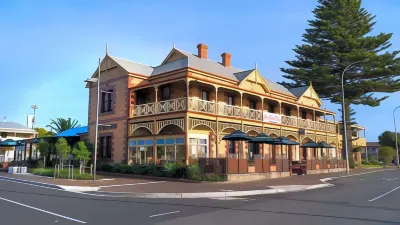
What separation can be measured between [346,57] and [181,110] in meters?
28.4

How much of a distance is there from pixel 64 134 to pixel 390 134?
82.9 meters

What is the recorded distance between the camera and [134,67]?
28.7 meters

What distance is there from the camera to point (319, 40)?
47.4 meters

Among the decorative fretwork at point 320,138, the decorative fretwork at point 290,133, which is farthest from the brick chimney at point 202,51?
the decorative fretwork at point 320,138

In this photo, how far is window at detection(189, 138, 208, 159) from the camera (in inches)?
915

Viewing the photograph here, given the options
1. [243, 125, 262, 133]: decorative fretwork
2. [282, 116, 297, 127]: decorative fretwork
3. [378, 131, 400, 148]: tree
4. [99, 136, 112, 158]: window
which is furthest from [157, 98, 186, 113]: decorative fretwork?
[378, 131, 400, 148]: tree

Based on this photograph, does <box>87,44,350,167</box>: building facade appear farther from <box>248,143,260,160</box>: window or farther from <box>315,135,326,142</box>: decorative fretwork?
<box>315,135,326,142</box>: decorative fretwork

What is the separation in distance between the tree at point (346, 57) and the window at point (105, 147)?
2796cm

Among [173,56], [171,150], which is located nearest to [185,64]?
[173,56]

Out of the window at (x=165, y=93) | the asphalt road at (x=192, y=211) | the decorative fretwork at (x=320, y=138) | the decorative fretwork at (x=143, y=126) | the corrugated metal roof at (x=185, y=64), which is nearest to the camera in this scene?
the asphalt road at (x=192, y=211)

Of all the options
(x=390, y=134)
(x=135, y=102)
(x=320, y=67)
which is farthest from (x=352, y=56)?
(x=390, y=134)

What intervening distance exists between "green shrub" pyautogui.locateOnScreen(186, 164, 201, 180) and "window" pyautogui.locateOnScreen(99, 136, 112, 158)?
10.1 meters

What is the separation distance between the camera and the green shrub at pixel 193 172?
20116 millimetres

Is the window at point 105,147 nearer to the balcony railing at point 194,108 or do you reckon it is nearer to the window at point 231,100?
the balcony railing at point 194,108
